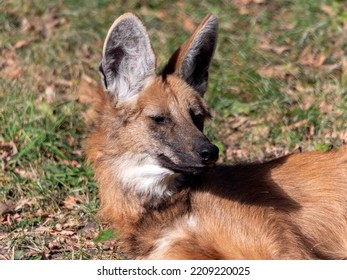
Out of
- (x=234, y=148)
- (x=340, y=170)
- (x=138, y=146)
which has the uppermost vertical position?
(x=138, y=146)

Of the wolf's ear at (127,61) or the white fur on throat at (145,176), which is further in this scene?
A: the wolf's ear at (127,61)

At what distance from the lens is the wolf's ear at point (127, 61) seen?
518 cm

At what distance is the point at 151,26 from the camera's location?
909 centimetres

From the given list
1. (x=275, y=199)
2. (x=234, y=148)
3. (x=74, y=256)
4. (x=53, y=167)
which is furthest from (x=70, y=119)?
(x=275, y=199)

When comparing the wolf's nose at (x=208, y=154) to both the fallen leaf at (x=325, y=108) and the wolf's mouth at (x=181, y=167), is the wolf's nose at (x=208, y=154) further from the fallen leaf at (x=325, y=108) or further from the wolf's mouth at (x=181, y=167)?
the fallen leaf at (x=325, y=108)

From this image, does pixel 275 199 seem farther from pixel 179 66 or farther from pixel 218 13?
pixel 218 13

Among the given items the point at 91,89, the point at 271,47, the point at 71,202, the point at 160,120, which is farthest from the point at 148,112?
the point at 271,47

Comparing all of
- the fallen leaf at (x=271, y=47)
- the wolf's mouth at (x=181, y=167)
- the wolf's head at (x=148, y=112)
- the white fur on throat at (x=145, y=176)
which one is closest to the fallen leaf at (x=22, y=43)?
the fallen leaf at (x=271, y=47)

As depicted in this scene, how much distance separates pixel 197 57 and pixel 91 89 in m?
2.57

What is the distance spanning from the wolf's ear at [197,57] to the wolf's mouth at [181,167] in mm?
674

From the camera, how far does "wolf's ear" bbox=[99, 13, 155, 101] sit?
5184 millimetres

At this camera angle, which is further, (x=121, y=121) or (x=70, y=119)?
(x=70, y=119)

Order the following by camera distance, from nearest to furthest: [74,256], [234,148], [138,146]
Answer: [138,146], [74,256], [234,148]

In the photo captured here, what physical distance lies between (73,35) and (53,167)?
2.60 meters
